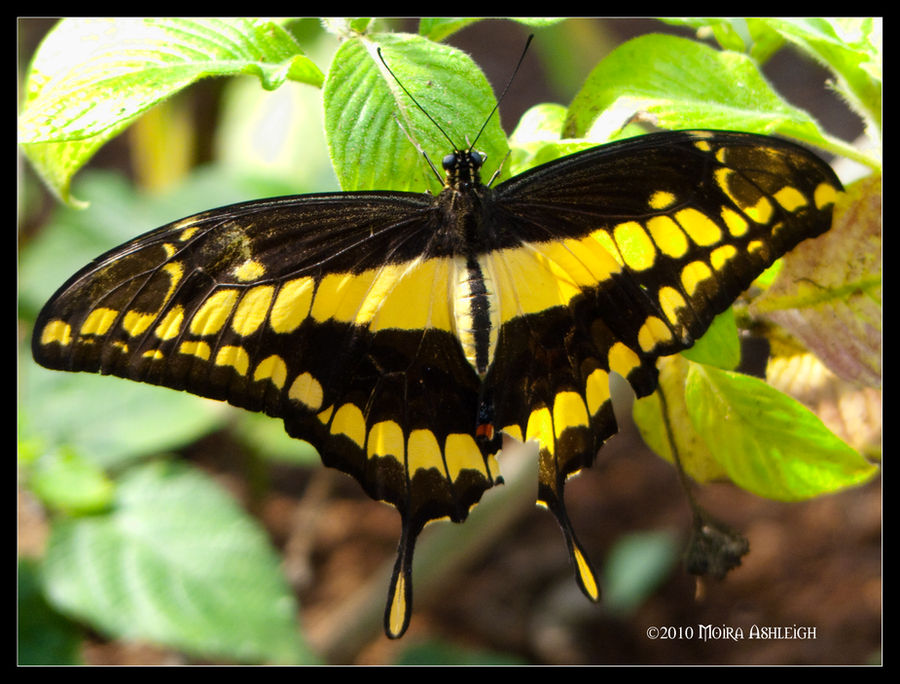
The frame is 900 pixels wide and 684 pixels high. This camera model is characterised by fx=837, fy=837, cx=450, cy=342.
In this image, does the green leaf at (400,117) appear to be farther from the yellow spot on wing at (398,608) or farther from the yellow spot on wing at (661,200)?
the yellow spot on wing at (398,608)

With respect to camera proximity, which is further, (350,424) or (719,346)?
(350,424)

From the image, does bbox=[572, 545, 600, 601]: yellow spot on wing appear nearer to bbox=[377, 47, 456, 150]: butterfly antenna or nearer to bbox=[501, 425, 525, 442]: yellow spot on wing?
bbox=[501, 425, 525, 442]: yellow spot on wing

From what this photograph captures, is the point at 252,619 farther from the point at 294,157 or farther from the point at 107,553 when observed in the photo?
the point at 294,157

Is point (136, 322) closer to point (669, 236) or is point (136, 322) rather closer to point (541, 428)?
point (541, 428)

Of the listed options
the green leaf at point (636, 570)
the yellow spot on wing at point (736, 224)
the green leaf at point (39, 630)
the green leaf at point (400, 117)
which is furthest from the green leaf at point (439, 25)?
the green leaf at point (636, 570)

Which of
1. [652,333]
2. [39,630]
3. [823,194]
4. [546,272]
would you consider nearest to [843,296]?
[823,194]

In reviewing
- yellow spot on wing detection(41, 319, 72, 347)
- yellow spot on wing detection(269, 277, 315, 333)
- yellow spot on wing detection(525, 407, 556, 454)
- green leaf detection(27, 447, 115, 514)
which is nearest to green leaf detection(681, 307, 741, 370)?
yellow spot on wing detection(525, 407, 556, 454)

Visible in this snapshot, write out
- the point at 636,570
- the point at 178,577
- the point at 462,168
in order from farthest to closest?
1. the point at 636,570
2. the point at 178,577
3. the point at 462,168
